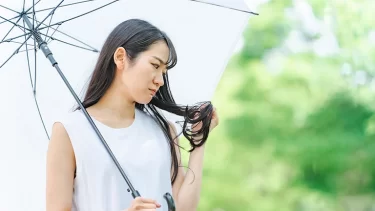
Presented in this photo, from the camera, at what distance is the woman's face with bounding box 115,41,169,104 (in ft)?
5.93

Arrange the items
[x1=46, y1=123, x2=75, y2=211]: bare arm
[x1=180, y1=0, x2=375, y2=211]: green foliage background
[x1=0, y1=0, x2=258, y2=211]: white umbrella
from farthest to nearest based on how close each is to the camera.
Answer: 1. [x1=180, y1=0, x2=375, y2=211]: green foliage background
2. [x1=0, y1=0, x2=258, y2=211]: white umbrella
3. [x1=46, y1=123, x2=75, y2=211]: bare arm

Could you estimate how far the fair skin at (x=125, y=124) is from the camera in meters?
1.74

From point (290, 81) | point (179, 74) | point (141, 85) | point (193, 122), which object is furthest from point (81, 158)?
point (290, 81)

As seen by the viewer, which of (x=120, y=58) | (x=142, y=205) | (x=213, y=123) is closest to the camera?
(x=142, y=205)

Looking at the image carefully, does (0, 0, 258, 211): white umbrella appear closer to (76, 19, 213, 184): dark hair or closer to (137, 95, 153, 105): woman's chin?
(76, 19, 213, 184): dark hair

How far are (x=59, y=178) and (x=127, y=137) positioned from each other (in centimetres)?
21

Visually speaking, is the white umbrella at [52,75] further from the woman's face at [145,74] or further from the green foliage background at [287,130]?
the green foliage background at [287,130]

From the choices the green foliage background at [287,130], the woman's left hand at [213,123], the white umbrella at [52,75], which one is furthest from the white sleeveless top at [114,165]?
the green foliage background at [287,130]

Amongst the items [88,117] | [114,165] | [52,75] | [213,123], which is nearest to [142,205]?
[114,165]

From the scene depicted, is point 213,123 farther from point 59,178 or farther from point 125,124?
point 59,178

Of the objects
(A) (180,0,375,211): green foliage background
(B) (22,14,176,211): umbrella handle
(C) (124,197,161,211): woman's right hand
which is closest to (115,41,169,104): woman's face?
(B) (22,14,176,211): umbrella handle

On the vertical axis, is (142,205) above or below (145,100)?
below

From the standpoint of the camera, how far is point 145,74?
5.92 ft

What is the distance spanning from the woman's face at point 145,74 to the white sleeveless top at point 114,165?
0.32 ft
